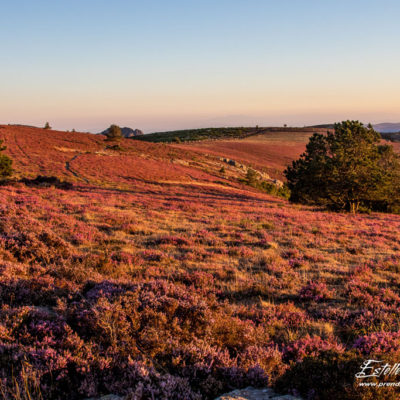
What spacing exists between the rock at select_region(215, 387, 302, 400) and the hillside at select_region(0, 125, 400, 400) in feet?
0.46

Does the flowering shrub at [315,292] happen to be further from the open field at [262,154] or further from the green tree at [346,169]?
the open field at [262,154]

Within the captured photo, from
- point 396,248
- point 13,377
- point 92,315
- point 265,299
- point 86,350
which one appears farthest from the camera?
point 396,248

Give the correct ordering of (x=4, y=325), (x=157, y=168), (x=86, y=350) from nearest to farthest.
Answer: (x=86, y=350) < (x=4, y=325) < (x=157, y=168)

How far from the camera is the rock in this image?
10.4 ft

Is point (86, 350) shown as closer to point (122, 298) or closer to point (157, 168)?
point (122, 298)

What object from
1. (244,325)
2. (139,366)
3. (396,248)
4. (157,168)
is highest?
(157,168)

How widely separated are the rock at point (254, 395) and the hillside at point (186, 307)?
0.14 metres

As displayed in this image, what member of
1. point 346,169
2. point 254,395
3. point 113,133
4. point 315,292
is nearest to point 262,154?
point 113,133

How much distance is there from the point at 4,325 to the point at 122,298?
173 centimetres

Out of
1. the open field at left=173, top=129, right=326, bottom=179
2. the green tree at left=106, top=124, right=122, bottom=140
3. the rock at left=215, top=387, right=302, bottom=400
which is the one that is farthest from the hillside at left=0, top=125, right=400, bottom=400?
the green tree at left=106, top=124, right=122, bottom=140

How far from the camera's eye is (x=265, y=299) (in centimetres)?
702

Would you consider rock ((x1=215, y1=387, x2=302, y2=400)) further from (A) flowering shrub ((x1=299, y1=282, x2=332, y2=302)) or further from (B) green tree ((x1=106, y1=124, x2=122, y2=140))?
(B) green tree ((x1=106, y1=124, x2=122, y2=140))

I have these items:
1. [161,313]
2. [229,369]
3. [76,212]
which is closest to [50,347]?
[161,313]

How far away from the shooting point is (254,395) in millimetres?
3357
